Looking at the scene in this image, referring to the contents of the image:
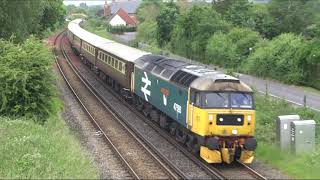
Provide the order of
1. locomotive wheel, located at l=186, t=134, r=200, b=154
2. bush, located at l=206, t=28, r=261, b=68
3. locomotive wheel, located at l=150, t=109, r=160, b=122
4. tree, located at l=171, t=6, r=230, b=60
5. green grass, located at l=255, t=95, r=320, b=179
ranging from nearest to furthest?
1. green grass, located at l=255, t=95, r=320, b=179
2. locomotive wheel, located at l=186, t=134, r=200, b=154
3. locomotive wheel, located at l=150, t=109, r=160, b=122
4. bush, located at l=206, t=28, r=261, b=68
5. tree, located at l=171, t=6, r=230, b=60

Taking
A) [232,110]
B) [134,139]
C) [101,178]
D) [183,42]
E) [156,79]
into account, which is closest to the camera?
[101,178]

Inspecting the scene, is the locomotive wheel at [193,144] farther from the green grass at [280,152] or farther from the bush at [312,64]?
the bush at [312,64]

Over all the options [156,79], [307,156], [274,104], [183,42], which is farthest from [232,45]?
[307,156]

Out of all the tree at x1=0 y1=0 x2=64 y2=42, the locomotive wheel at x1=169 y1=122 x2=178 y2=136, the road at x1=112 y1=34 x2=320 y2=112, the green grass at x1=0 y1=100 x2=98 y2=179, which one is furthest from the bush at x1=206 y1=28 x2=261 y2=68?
the green grass at x1=0 y1=100 x2=98 y2=179

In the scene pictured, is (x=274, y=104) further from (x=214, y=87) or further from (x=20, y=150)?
(x=20, y=150)

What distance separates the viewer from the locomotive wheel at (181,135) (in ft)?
64.6

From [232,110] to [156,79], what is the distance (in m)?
6.66

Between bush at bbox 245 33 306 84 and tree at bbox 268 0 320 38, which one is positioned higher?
tree at bbox 268 0 320 38

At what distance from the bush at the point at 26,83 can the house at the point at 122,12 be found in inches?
4459

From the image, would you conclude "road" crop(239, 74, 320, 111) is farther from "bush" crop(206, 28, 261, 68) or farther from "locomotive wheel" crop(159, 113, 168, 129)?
"locomotive wheel" crop(159, 113, 168, 129)

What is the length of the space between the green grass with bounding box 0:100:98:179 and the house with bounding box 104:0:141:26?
11624 centimetres

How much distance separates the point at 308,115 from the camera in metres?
24.4

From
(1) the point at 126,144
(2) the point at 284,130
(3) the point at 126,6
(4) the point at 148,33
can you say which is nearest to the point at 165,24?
(4) the point at 148,33

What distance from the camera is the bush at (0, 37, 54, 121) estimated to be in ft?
69.6
